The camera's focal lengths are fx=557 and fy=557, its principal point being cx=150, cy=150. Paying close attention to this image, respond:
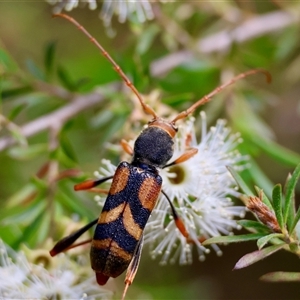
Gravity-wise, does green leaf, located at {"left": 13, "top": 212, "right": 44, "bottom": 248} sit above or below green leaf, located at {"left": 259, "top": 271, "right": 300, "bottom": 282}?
above

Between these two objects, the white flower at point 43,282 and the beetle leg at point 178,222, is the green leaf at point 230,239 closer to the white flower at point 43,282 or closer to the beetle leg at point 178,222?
the beetle leg at point 178,222

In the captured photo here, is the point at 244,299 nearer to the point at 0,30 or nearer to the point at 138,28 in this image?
the point at 138,28

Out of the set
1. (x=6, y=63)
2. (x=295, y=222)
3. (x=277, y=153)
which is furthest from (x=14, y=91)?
(x=295, y=222)

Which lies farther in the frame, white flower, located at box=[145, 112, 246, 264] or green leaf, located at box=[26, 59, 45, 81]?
green leaf, located at box=[26, 59, 45, 81]

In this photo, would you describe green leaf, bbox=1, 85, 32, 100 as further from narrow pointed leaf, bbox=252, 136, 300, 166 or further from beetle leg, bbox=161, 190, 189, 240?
narrow pointed leaf, bbox=252, 136, 300, 166

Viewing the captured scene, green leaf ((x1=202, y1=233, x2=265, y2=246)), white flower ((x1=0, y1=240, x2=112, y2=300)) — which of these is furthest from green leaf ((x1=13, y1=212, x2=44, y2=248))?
green leaf ((x1=202, y1=233, x2=265, y2=246))

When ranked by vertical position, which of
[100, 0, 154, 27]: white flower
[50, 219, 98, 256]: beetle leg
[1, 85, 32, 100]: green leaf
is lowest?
[50, 219, 98, 256]: beetle leg

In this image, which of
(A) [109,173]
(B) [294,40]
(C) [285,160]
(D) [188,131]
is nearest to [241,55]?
(B) [294,40]
